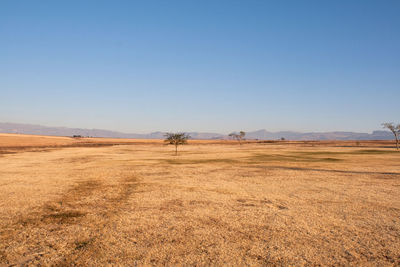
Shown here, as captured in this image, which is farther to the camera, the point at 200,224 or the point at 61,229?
the point at 200,224

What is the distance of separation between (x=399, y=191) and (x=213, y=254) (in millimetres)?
15598

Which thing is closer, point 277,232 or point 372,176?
point 277,232

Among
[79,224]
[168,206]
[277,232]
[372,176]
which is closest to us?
[277,232]

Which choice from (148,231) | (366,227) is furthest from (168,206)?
(366,227)

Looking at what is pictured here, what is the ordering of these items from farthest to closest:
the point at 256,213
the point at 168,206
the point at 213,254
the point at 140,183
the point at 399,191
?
the point at 140,183
the point at 399,191
the point at 168,206
the point at 256,213
the point at 213,254

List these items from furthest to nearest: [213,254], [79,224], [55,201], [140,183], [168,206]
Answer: [140,183] < [55,201] < [168,206] < [79,224] < [213,254]

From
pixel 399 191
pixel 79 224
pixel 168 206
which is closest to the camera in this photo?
pixel 79 224

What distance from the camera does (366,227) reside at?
35.3ft

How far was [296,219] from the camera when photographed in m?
11.8

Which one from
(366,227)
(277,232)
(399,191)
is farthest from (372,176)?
(277,232)

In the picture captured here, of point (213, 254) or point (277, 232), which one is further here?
point (277, 232)

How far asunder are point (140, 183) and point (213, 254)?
1305 centimetres

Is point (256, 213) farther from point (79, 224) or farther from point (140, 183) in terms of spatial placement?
point (140, 183)

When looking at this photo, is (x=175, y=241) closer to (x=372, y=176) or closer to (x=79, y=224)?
(x=79, y=224)
